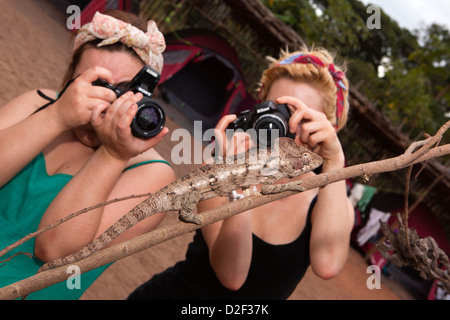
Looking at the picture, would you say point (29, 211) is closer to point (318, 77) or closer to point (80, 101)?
point (80, 101)

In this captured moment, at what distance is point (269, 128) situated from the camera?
2.91 ft

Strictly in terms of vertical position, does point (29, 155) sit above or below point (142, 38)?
below

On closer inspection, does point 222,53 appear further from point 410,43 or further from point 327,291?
point 410,43

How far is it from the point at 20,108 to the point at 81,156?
349 millimetres

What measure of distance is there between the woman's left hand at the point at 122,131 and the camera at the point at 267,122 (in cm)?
24

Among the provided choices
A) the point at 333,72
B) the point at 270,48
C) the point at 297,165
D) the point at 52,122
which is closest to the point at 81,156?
the point at 52,122

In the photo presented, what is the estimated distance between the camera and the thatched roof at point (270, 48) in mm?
7727

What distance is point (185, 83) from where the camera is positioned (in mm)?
9797

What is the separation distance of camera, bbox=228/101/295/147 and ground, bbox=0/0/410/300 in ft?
5.01

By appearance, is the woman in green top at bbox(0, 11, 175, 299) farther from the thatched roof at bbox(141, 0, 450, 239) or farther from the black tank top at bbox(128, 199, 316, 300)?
the thatched roof at bbox(141, 0, 450, 239)

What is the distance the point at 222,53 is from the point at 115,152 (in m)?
8.70

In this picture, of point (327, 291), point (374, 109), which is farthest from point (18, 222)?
point (374, 109)

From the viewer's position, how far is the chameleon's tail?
63 cm

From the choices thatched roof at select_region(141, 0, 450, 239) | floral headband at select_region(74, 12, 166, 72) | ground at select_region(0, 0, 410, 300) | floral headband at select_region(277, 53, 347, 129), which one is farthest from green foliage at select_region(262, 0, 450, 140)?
floral headband at select_region(74, 12, 166, 72)
